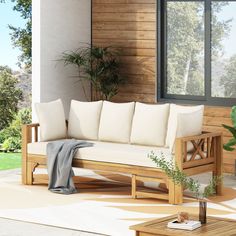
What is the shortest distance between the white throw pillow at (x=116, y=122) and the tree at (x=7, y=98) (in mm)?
3256

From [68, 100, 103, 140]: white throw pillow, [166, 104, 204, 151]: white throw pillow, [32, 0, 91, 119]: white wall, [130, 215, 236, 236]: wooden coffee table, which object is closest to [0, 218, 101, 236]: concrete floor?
[130, 215, 236, 236]: wooden coffee table

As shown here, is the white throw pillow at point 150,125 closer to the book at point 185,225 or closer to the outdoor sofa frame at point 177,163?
the outdoor sofa frame at point 177,163

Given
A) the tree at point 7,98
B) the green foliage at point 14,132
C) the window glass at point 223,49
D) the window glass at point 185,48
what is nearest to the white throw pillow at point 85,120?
the window glass at point 185,48

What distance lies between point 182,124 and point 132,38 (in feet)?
8.63

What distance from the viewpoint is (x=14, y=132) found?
12.4 metres

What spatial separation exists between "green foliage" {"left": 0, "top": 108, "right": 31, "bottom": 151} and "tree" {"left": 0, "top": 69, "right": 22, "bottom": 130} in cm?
12

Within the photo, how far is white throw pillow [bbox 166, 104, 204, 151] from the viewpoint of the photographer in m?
8.60

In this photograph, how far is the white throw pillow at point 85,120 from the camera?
972 cm

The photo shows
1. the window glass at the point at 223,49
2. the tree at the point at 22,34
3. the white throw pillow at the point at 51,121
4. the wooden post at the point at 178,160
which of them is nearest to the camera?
the wooden post at the point at 178,160

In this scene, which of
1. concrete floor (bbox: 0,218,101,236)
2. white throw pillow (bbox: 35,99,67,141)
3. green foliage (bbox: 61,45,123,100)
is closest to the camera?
concrete floor (bbox: 0,218,101,236)

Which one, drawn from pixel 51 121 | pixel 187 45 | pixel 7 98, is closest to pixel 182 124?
pixel 51 121

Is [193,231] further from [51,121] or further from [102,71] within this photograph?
[102,71]

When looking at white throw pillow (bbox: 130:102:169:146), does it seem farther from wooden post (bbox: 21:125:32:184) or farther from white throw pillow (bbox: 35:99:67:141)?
wooden post (bbox: 21:125:32:184)

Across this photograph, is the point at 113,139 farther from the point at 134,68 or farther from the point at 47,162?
the point at 134,68
